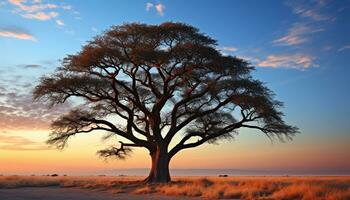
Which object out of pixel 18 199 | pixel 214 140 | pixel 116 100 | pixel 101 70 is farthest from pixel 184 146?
pixel 18 199

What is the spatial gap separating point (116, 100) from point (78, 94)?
2890 mm

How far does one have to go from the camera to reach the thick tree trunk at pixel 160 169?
1470 inches

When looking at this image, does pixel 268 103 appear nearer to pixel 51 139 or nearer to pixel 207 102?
pixel 207 102

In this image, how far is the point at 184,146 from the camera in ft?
128

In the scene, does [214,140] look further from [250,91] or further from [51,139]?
[51,139]

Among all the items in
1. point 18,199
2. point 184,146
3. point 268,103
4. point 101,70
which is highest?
point 101,70

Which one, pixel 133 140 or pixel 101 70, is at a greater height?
pixel 101 70

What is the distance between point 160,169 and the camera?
37562mm

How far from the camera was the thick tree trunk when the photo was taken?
3734 centimetres

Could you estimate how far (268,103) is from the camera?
36.9 meters

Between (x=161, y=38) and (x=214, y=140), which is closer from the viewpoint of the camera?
(x=161, y=38)

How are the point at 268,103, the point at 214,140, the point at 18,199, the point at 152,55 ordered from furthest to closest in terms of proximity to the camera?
1. the point at 214,140
2. the point at 268,103
3. the point at 152,55
4. the point at 18,199

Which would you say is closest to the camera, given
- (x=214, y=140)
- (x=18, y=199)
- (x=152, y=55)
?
(x=18, y=199)

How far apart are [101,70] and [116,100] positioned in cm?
269
